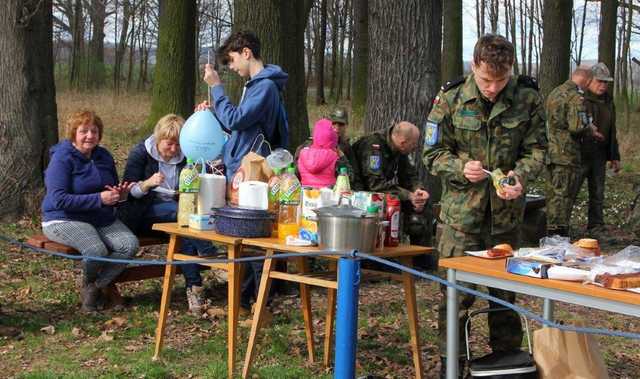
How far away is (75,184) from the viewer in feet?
19.1

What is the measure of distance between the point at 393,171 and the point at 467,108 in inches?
92.4

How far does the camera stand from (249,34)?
5488 mm

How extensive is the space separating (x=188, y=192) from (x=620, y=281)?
8.22 ft

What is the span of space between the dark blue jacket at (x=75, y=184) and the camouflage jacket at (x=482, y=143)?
2584 mm

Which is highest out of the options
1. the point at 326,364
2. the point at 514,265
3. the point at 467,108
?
the point at 467,108

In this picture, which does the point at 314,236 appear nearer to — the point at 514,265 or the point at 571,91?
the point at 514,265

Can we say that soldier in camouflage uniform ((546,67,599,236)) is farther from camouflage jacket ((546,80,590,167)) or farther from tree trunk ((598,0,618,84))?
tree trunk ((598,0,618,84))

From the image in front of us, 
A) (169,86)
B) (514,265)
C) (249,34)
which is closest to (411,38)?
(249,34)

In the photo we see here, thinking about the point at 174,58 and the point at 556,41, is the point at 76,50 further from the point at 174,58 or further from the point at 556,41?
the point at 556,41

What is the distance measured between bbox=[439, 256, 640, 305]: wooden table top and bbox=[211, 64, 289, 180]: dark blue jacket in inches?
81.1

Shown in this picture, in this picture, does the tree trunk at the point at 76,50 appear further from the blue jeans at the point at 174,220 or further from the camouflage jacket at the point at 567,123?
the blue jeans at the point at 174,220

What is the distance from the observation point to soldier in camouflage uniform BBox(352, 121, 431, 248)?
6.38 metres

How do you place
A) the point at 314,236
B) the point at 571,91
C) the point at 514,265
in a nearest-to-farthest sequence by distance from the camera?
1. the point at 514,265
2. the point at 314,236
3. the point at 571,91

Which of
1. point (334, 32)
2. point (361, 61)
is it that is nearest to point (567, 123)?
point (361, 61)
